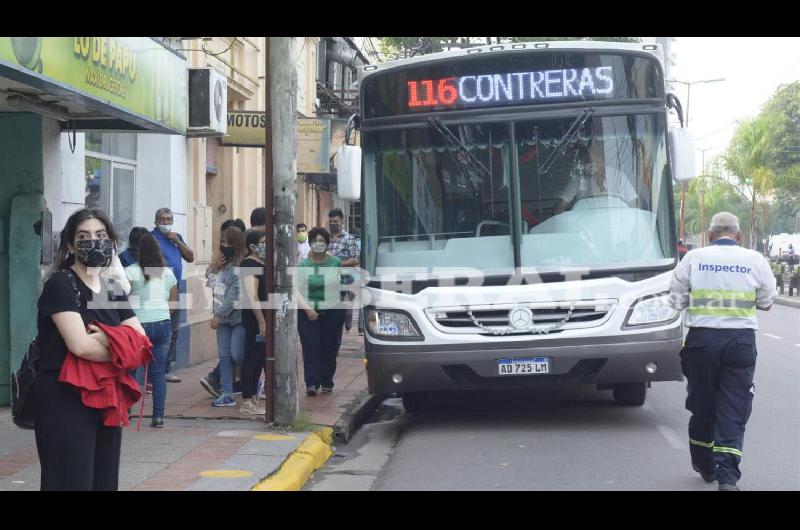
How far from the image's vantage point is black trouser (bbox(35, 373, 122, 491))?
15.9ft

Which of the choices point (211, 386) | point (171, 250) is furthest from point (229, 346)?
point (171, 250)

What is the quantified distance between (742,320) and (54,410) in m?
4.36

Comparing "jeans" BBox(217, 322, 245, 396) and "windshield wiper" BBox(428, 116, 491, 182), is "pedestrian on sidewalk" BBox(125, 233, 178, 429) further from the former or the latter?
"windshield wiper" BBox(428, 116, 491, 182)

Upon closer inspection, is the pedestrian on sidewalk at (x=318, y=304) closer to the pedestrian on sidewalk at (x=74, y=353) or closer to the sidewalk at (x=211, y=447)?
the sidewalk at (x=211, y=447)

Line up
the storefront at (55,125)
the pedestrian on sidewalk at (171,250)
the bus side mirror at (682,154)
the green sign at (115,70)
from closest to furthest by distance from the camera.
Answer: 1. the green sign at (115,70)
2. the storefront at (55,125)
3. the bus side mirror at (682,154)
4. the pedestrian on sidewalk at (171,250)

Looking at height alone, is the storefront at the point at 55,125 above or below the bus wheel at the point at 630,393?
above

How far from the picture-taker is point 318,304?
38.0ft

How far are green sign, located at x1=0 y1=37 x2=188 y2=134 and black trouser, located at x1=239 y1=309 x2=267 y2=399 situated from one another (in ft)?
6.97

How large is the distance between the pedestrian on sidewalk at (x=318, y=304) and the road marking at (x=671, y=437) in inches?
142

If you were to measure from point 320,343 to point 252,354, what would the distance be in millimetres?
1501

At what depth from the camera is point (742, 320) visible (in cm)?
718

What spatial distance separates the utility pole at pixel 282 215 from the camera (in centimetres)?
926

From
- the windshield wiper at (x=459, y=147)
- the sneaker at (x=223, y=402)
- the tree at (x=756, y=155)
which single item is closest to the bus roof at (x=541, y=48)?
the windshield wiper at (x=459, y=147)
